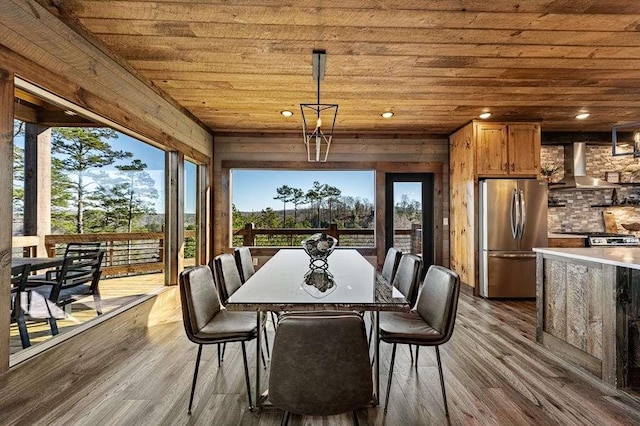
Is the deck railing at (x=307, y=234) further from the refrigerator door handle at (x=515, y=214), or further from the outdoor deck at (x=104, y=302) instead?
the outdoor deck at (x=104, y=302)

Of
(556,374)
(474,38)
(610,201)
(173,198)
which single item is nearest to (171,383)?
(173,198)

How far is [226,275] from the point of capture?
274 cm

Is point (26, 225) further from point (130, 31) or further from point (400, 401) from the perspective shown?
point (400, 401)

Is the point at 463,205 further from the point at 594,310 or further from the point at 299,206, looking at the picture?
the point at 594,310

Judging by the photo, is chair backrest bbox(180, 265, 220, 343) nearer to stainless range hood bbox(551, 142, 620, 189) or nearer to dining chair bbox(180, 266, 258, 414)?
dining chair bbox(180, 266, 258, 414)

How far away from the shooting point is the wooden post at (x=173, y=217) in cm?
408

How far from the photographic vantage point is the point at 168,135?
3.95 metres

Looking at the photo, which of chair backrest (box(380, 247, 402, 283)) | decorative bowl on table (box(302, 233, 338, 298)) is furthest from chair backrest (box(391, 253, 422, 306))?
decorative bowl on table (box(302, 233, 338, 298))

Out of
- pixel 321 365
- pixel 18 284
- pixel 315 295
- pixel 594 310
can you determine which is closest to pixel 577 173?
pixel 594 310

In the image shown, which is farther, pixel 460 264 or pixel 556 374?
pixel 460 264

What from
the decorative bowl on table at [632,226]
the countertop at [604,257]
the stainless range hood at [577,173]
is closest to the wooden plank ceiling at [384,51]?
the stainless range hood at [577,173]

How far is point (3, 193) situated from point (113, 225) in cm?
185

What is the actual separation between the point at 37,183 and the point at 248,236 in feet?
11.4

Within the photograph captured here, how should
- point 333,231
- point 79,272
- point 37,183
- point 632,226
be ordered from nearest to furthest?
1. point 37,183
2. point 79,272
3. point 632,226
4. point 333,231
